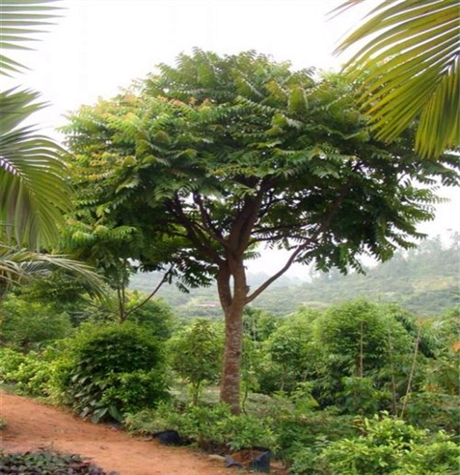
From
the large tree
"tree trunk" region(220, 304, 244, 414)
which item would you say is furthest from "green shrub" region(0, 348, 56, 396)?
the large tree

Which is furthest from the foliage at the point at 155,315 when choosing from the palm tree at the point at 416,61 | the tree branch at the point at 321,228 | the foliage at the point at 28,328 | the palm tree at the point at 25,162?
the palm tree at the point at 416,61

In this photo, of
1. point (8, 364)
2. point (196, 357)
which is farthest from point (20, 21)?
point (8, 364)

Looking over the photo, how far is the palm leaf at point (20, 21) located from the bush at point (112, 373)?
4.87 m

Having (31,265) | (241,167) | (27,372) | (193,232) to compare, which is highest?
(241,167)

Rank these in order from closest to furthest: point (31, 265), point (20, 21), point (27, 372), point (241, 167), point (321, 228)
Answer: point (20, 21) < point (31, 265) < point (241, 167) < point (321, 228) < point (27, 372)

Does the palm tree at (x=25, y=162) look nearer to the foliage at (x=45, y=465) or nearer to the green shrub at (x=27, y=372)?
the foliage at (x=45, y=465)

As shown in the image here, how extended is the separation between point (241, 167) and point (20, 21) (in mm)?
3295

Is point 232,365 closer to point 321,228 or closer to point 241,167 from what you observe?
point 321,228

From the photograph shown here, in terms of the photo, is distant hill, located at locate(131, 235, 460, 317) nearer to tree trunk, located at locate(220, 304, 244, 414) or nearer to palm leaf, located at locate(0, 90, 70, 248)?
tree trunk, located at locate(220, 304, 244, 414)

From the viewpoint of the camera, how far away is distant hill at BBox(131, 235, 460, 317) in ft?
34.0

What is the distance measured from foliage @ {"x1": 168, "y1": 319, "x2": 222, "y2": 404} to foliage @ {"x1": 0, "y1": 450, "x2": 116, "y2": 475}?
87.7 inches

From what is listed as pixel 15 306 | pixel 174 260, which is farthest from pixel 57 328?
pixel 174 260

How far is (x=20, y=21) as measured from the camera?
6.54 feet

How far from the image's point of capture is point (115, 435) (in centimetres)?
564
